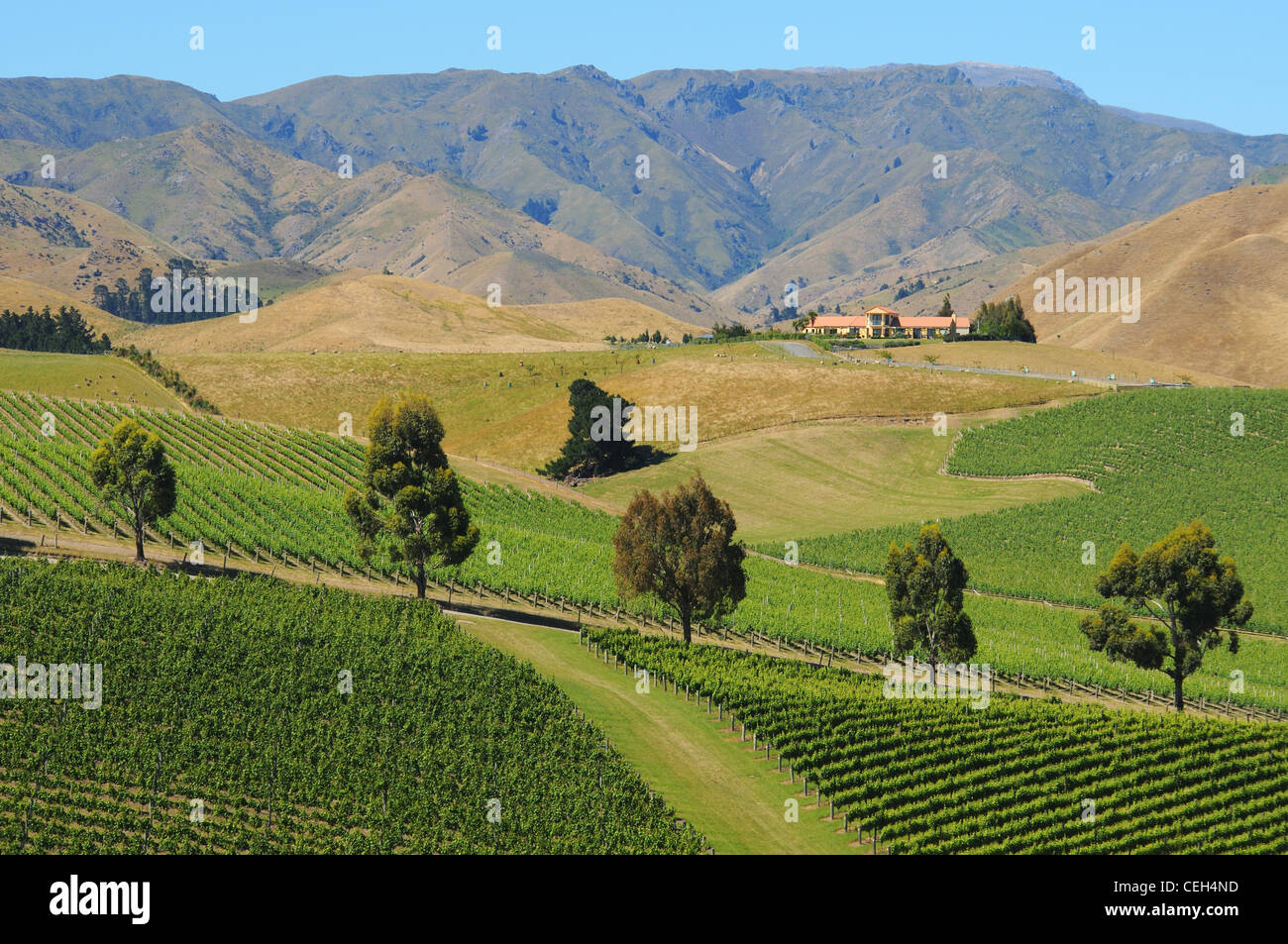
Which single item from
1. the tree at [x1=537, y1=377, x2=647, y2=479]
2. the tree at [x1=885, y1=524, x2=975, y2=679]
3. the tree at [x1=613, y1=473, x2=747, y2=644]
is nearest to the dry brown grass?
the tree at [x1=537, y1=377, x2=647, y2=479]

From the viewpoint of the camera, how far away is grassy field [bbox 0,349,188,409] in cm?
14900

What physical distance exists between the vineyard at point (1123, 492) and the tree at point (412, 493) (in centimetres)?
4077

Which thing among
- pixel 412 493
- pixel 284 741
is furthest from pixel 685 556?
pixel 284 741

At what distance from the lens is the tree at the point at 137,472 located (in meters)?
76.8

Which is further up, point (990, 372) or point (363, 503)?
point (990, 372)

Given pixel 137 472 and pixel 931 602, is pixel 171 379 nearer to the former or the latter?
pixel 137 472

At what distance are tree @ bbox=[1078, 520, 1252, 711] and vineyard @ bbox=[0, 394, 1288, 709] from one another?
851 cm

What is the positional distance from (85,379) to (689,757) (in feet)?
404

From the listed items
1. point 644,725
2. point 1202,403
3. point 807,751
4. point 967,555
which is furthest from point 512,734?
Answer: point 1202,403

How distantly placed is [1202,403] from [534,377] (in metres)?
88.7

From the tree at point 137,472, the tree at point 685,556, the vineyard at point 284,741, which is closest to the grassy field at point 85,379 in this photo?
the tree at point 137,472

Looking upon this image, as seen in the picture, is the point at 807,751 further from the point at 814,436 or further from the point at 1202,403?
the point at 1202,403

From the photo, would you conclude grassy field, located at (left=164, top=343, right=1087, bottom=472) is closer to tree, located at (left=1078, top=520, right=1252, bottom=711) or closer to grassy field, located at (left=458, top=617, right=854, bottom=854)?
grassy field, located at (left=458, top=617, right=854, bottom=854)

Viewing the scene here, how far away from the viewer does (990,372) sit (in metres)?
168
